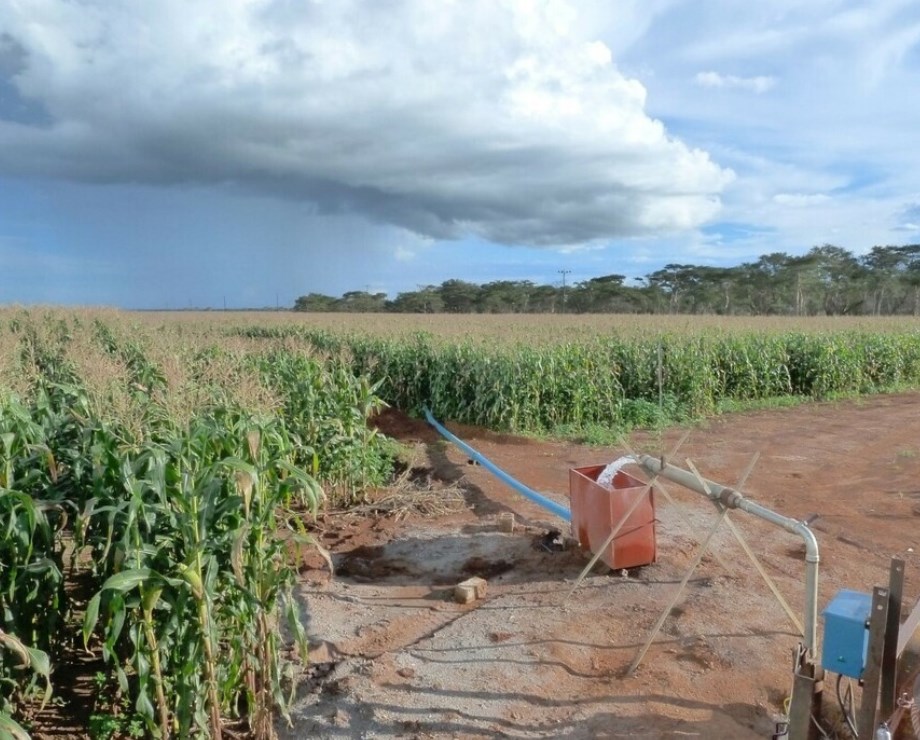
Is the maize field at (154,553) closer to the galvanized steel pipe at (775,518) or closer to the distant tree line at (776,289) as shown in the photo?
the galvanized steel pipe at (775,518)

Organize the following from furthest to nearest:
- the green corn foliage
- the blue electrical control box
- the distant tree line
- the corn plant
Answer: the distant tree line → the green corn foliage → the corn plant → the blue electrical control box

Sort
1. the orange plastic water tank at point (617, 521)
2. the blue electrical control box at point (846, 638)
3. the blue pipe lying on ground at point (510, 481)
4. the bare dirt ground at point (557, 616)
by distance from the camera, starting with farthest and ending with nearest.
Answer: the blue pipe lying on ground at point (510, 481), the orange plastic water tank at point (617, 521), the bare dirt ground at point (557, 616), the blue electrical control box at point (846, 638)

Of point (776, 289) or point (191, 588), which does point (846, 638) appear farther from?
point (776, 289)

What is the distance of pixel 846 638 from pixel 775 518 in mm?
514

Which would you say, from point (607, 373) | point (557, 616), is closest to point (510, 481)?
point (557, 616)

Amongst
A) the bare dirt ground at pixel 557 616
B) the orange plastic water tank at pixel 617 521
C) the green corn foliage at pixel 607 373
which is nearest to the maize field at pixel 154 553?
the bare dirt ground at pixel 557 616

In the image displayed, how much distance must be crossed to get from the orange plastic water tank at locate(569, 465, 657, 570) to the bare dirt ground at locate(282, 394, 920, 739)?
0.49 ft

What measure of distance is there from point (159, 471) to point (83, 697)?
1607mm

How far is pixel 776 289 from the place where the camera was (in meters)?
47.2

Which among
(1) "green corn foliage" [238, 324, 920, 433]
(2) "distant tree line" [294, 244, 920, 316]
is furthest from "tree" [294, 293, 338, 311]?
(1) "green corn foliage" [238, 324, 920, 433]

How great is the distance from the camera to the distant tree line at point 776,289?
4603 centimetres

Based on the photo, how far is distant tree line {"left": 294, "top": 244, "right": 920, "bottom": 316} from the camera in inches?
1812

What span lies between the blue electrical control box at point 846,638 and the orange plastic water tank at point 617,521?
217 cm

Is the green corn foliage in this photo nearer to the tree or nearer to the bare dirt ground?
the bare dirt ground
